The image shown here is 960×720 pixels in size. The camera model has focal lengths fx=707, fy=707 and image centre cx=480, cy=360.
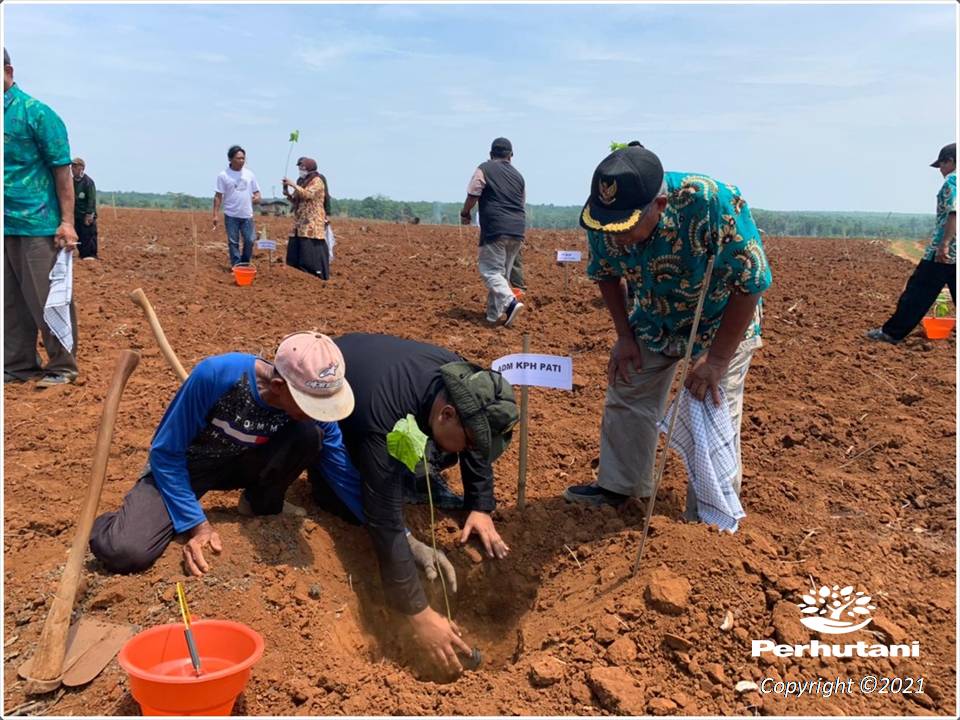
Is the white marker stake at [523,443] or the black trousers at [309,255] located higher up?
the black trousers at [309,255]

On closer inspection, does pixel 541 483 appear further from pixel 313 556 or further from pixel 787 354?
pixel 787 354

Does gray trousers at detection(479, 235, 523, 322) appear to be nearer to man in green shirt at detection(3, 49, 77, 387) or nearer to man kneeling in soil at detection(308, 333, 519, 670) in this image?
man in green shirt at detection(3, 49, 77, 387)

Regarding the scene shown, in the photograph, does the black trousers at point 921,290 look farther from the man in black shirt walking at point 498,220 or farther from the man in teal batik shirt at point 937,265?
the man in black shirt walking at point 498,220

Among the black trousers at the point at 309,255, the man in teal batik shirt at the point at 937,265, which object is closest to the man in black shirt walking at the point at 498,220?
the black trousers at the point at 309,255

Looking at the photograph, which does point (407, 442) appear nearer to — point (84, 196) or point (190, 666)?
point (190, 666)

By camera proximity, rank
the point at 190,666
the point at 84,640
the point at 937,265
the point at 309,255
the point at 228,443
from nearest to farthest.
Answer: the point at 190,666 → the point at 84,640 → the point at 228,443 → the point at 937,265 → the point at 309,255

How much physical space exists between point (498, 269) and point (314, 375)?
5.38 m

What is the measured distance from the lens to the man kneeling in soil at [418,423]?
2.65 meters

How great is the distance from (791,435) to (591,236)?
97.8 inches

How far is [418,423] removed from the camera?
2.87m

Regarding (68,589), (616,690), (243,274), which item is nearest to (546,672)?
(616,690)

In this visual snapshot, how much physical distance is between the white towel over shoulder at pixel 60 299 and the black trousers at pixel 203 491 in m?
2.46

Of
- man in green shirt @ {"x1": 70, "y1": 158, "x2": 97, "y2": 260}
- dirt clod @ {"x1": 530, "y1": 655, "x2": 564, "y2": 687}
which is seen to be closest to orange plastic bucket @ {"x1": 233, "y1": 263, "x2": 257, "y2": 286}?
man in green shirt @ {"x1": 70, "y1": 158, "x2": 97, "y2": 260}

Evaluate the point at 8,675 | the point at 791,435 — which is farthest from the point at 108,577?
the point at 791,435
